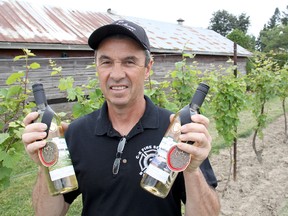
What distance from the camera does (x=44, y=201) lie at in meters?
1.80

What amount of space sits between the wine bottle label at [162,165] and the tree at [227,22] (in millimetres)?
78619

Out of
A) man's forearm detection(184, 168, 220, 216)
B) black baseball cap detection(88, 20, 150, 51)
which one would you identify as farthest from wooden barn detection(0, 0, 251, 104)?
man's forearm detection(184, 168, 220, 216)

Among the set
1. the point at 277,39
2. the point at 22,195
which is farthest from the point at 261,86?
the point at 277,39

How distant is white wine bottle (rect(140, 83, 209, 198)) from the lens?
54.9 inches

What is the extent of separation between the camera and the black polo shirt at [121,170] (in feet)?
5.55

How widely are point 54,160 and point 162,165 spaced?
55 cm

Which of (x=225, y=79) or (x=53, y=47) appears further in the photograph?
(x=53, y=47)

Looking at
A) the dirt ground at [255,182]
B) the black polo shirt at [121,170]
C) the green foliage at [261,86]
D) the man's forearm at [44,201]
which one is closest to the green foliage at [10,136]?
the man's forearm at [44,201]

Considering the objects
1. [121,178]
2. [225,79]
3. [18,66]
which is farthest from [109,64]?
[18,66]

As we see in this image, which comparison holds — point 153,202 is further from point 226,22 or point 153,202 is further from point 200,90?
point 226,22

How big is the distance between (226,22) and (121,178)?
79728 millimetres

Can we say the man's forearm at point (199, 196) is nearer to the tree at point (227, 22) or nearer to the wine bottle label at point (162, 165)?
the wine bottle label at point (162, 165)

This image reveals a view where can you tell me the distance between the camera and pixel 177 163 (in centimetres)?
139

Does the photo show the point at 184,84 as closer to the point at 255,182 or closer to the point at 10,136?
the point at 255,182
